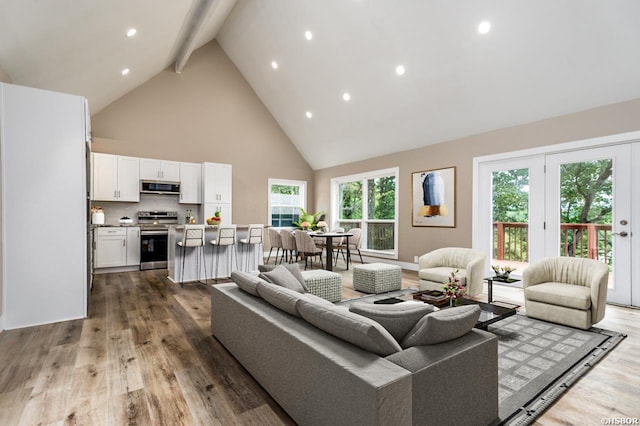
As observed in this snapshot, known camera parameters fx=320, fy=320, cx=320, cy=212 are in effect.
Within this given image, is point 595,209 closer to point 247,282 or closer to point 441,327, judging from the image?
point 441,327

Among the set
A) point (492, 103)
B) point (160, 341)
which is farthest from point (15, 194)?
point (492, 103)

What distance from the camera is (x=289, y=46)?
6.42 metres

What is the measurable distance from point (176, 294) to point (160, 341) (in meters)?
1.74

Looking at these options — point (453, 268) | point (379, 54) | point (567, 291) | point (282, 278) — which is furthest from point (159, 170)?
point (567, 291)

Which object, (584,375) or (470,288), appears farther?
(470,288)

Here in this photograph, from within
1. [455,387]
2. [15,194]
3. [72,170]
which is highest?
[72,170]

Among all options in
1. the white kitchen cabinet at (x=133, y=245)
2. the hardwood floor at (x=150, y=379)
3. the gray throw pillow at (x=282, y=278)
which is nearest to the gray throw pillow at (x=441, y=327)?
the hardwood floor at (x=150, y=379)

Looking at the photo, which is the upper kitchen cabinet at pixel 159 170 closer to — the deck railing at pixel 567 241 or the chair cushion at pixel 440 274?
the chair cushion at pixel 440 274

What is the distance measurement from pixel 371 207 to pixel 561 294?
480cm

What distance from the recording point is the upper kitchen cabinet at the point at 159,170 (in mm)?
6586

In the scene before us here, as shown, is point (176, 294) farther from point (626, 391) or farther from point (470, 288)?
point (626, 391)

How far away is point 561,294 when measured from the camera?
3.30m

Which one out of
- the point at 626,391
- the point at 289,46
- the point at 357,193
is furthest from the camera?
the point at 357,193

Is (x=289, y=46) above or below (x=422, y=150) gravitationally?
above
